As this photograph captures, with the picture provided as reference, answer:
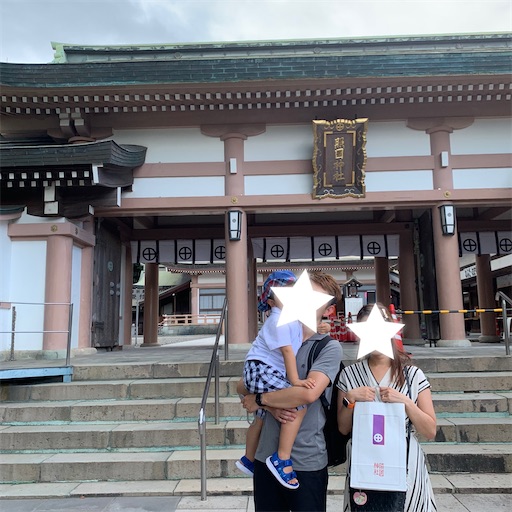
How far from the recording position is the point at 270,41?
1372cm

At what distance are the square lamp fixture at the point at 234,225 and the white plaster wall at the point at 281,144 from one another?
116 centimetres

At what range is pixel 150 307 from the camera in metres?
13.3

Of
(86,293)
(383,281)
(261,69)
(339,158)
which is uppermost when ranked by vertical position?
(261,69)

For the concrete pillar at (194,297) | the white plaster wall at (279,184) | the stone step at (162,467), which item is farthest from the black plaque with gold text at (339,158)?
the concrete pillar at (194,297)

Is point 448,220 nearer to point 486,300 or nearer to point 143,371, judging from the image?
point 486,300

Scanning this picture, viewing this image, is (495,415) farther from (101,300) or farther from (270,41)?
(270,41)

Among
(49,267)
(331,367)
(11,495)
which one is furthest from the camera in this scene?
(49,267)

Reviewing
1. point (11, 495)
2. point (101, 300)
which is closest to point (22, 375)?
point (11, 495)

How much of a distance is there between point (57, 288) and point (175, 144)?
145 inches

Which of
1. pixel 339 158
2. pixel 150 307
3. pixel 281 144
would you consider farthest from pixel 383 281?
pixel 150 307

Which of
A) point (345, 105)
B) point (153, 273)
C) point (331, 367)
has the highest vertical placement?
point (345, 105)

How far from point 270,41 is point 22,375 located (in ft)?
39.2

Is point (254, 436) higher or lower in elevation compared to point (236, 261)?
lower

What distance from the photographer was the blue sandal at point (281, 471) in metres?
2.00
